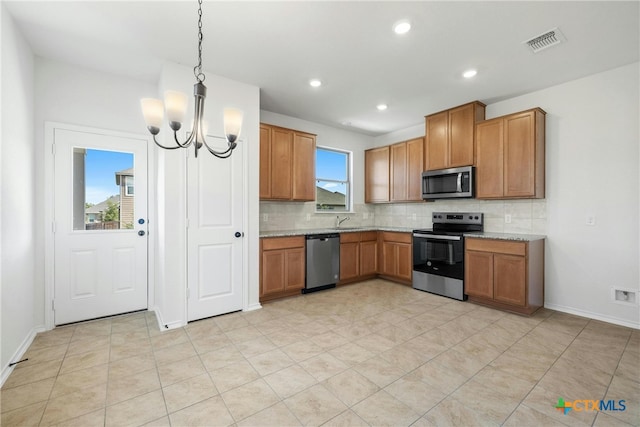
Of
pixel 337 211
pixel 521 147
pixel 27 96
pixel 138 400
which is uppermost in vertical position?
pixel 27 96

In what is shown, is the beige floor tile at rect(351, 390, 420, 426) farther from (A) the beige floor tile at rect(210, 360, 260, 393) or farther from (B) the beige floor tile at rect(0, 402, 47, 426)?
(B) the beige floor tile at rect(0, 402, 47, 426)

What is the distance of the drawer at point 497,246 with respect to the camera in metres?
3.26

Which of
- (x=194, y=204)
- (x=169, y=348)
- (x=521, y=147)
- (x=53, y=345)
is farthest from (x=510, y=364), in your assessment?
(x=53, y=345)

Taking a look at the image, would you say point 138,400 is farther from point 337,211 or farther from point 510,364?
point 337,211

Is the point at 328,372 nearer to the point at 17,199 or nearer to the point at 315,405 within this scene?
the point at 315,405

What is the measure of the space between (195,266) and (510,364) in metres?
3.04

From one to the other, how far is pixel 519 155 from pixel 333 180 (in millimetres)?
2854

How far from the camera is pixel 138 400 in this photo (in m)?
1.83

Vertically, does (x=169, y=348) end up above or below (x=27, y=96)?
below

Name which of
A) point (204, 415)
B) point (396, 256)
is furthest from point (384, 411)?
point (396, 256)

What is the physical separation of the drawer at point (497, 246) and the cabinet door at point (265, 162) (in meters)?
2.78

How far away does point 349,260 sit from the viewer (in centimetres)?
463

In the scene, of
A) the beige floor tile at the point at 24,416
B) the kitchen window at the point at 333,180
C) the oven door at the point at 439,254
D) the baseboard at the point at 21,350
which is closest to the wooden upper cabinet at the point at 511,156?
the oven door at the point at 439,254

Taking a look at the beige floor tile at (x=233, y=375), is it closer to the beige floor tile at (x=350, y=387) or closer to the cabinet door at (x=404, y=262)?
the beige floor tile at (x=350, y=387)
